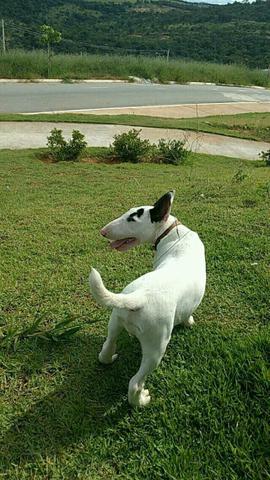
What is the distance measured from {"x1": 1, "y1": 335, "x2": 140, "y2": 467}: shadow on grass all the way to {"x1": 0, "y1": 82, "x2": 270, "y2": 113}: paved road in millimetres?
11637

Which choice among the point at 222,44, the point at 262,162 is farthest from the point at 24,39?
the point at 262,162

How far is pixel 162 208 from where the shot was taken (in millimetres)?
2785

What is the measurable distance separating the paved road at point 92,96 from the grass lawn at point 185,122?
227 centimetres

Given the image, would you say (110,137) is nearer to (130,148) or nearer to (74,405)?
(130,148)

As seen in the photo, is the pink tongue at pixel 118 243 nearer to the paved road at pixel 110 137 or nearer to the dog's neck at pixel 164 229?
the dog's neck at pixel 164 229

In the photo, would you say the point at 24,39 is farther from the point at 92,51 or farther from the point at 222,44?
the point at 222,44

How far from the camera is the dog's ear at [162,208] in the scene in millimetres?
2738

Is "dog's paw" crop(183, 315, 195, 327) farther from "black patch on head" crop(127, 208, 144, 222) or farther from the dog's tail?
the dog's tail

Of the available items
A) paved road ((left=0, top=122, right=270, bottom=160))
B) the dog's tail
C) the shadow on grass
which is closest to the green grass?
paved road ((left=0, top=122, right=270, bottom=160))

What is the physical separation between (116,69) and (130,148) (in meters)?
19.2

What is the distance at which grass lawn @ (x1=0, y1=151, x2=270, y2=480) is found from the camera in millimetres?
2293

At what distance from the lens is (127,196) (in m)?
5.84

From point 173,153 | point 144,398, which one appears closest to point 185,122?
point 173,153

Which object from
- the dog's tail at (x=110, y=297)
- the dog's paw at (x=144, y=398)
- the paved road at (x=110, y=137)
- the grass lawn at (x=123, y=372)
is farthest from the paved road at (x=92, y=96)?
the dog's tail at (x=110, y=297)
